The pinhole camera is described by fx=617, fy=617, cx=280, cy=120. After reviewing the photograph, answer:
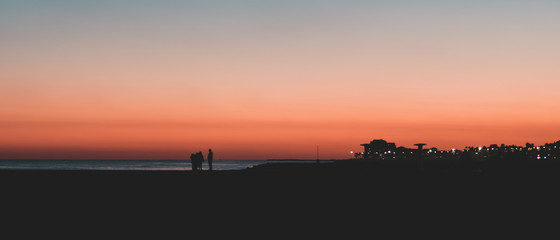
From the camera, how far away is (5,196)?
1652cm

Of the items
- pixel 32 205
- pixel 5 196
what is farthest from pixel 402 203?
pixel 5 196

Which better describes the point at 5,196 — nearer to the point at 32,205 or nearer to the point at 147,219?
the point at 32,205

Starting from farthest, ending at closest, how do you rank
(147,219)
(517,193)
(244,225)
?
(517,193) → (147,219) → (244,225)

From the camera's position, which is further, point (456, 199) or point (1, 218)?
point (456, 199)

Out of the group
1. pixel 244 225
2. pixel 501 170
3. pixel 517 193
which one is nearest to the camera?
pixel 244 225

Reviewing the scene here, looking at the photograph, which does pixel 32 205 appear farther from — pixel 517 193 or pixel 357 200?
pixel 517 193

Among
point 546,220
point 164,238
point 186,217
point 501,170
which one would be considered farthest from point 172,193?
point 501,170

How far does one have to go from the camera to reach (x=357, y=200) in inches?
642

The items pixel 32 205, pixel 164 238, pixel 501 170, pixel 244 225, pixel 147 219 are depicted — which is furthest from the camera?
pixel 501 170

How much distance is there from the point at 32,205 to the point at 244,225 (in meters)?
6.00

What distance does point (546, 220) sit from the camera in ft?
38.9

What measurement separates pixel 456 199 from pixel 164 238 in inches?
399

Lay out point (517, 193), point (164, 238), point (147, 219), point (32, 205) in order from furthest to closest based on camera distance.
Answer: point (517, 193), point (32, 205), point (147, 219), point (164, 238)

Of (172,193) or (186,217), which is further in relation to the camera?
(172,193)
